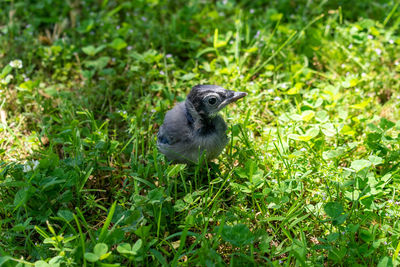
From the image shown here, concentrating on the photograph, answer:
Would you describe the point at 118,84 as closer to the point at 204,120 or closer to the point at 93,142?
the point at 93,142

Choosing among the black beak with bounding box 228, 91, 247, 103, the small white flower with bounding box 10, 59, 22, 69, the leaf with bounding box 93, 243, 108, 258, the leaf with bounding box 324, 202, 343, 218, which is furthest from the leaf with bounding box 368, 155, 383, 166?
the small white flower with bounding box 10, 59, 22, 69

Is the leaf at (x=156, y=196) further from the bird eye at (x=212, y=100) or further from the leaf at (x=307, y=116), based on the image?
the leaf at (x=307, y=116)

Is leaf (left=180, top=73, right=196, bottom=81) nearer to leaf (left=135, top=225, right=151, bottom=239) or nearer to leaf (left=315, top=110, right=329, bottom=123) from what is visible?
leaf (left=315, top=110, right=329, bottom=123)

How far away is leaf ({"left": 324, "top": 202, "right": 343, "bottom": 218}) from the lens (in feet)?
9.44

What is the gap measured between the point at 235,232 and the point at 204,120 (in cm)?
110

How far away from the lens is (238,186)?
10.6 feet

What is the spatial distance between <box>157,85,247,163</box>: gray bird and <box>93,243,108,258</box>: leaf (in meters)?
1.10

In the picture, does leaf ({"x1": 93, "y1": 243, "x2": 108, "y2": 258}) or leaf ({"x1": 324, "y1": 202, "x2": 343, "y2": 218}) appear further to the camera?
leaf ({"x1": 324, "y1": 202, "x2": 343, "y2": 218})

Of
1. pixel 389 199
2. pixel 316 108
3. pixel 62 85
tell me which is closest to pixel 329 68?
pixel 316 108

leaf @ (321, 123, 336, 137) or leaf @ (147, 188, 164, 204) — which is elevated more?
leaf @ (147, 188, 164, 204)

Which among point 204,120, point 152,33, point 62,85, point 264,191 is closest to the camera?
point 264,191

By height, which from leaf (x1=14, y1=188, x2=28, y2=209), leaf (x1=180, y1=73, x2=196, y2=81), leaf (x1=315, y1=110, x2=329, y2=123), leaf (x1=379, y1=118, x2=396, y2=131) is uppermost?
leaf (x1=180, y1=73, x2=196, y2=81)

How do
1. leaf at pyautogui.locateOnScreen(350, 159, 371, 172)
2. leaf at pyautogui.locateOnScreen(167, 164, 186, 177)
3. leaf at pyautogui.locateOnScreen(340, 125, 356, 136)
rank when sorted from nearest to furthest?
leaf at pyautogui.locateOnScreen(167, 164, 186, 177) < leaf at pyautogui.locateOnScreen(350, 159, 371, 172) < leaf at pyautogui.locateOnScreen(340, 125, 356, 136)

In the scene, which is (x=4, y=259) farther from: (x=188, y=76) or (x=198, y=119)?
(x=188, y=76)
